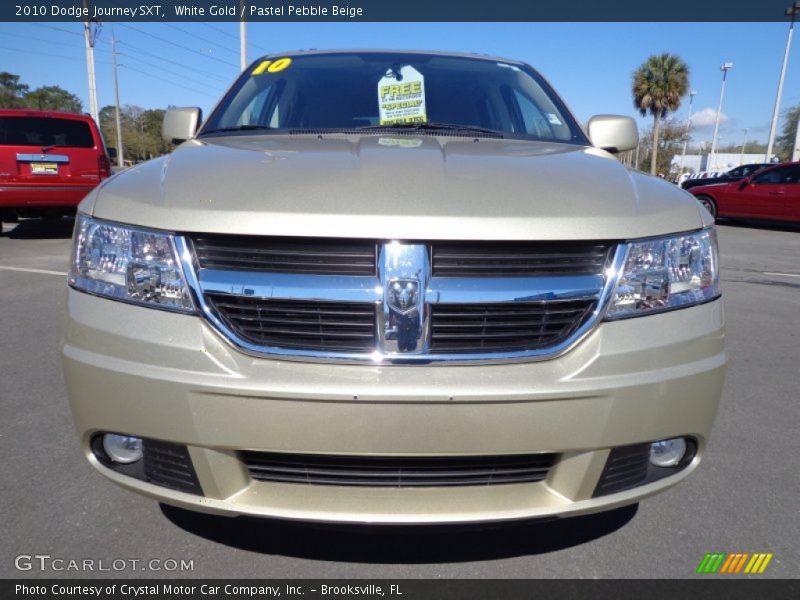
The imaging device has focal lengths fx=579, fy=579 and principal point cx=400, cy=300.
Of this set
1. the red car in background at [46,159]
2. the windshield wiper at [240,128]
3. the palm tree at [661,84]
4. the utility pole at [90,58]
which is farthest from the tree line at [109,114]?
the windshield wiper at [240,128]

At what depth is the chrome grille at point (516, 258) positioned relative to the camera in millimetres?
1564

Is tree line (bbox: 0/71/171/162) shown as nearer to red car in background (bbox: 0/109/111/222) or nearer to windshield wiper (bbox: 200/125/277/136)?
red car in background (bbox: 0/109/111/222)

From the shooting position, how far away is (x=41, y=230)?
10625 mm

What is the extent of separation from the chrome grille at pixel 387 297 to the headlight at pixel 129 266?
6 centimetres

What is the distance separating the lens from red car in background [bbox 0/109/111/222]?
8633 millimetres

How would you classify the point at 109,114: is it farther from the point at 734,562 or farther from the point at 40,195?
the point at 734,562

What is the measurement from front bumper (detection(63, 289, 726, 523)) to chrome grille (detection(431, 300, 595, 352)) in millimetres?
65

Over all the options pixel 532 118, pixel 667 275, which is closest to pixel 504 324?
pixel 667 275

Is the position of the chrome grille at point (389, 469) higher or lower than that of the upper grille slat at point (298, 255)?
lower

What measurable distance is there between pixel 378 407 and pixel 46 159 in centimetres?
936

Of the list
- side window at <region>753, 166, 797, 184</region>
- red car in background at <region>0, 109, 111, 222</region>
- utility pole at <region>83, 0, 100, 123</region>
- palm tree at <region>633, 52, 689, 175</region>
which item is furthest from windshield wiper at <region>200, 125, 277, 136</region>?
palm tree at <region>633, 52, 689, 175</region>
